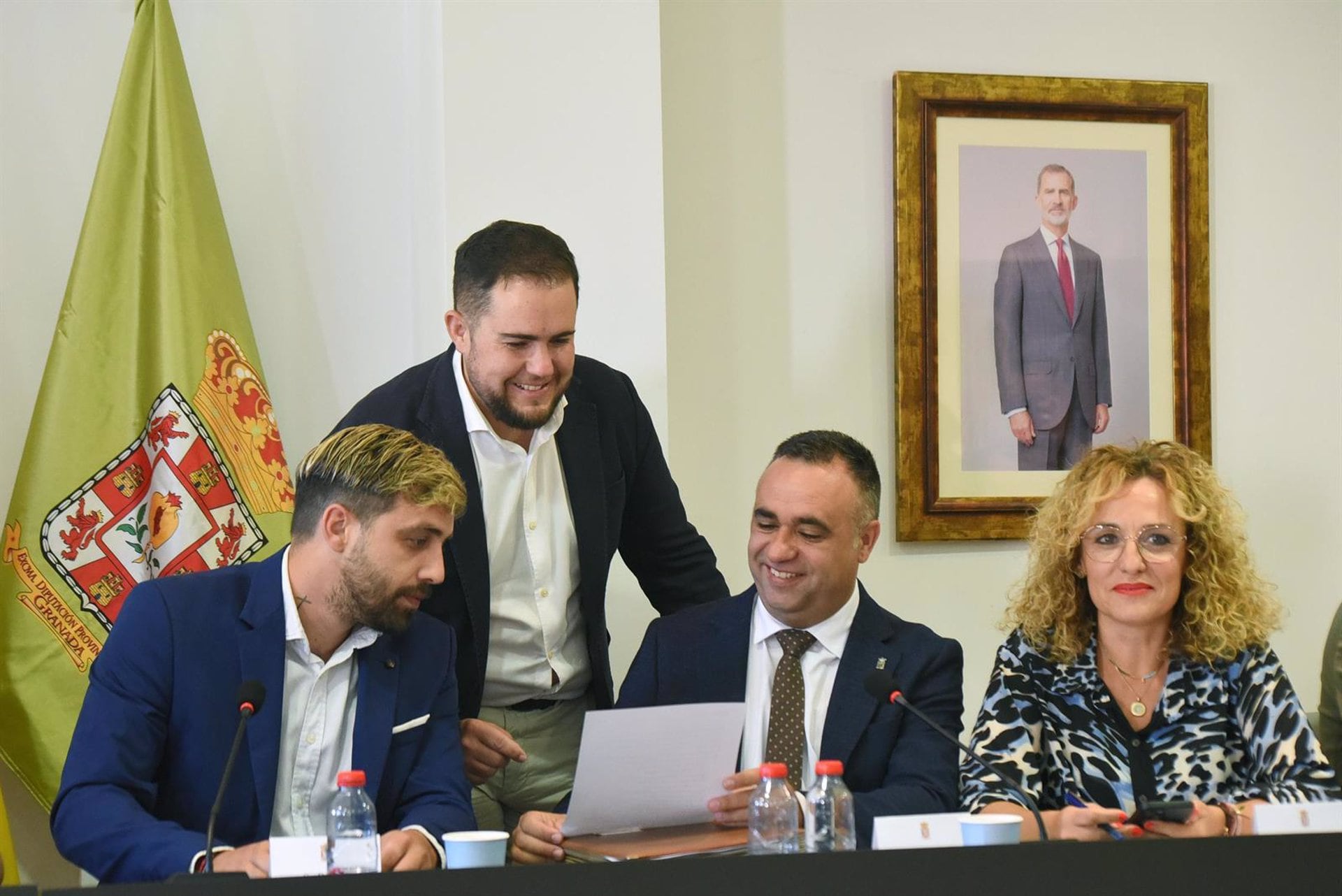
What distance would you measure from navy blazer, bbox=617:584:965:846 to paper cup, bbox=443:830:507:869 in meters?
0.81

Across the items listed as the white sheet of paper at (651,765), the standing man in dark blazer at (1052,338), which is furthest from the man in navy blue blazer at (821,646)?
the standing man in dark blazer at (1052,338)

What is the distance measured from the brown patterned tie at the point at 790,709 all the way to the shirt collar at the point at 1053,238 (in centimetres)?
159

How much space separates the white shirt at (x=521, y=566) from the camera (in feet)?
8.94

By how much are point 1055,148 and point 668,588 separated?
1632 mm

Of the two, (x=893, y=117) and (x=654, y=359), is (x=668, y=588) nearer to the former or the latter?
(x=654, y=359)

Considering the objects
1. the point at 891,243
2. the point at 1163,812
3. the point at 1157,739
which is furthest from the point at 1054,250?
the point at 1163,812

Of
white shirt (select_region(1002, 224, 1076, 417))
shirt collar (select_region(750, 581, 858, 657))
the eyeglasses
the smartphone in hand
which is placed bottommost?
the smartphone in hand

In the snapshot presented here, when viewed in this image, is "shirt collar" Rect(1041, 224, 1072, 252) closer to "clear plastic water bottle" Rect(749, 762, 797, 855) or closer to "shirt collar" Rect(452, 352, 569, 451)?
"shirt collar" Rect(452, 352, 569, 451)

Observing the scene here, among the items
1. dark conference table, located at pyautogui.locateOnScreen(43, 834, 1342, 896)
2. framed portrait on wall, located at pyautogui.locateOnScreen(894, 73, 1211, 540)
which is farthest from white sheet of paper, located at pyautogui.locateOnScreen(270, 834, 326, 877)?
framed portrait on wall, located at pyautogui.locateOnScreen(894, 73, 1211, 540)

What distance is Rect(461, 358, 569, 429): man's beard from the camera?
263 centimetres

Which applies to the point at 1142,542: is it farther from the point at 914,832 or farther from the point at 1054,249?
the point at 1054,249

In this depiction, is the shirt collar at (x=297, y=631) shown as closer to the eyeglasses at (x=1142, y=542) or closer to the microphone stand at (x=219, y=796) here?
the microphone stand at (x=219, y=796)

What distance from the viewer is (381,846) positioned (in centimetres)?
213

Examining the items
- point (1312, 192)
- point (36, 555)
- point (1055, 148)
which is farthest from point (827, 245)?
point (36, 555)
